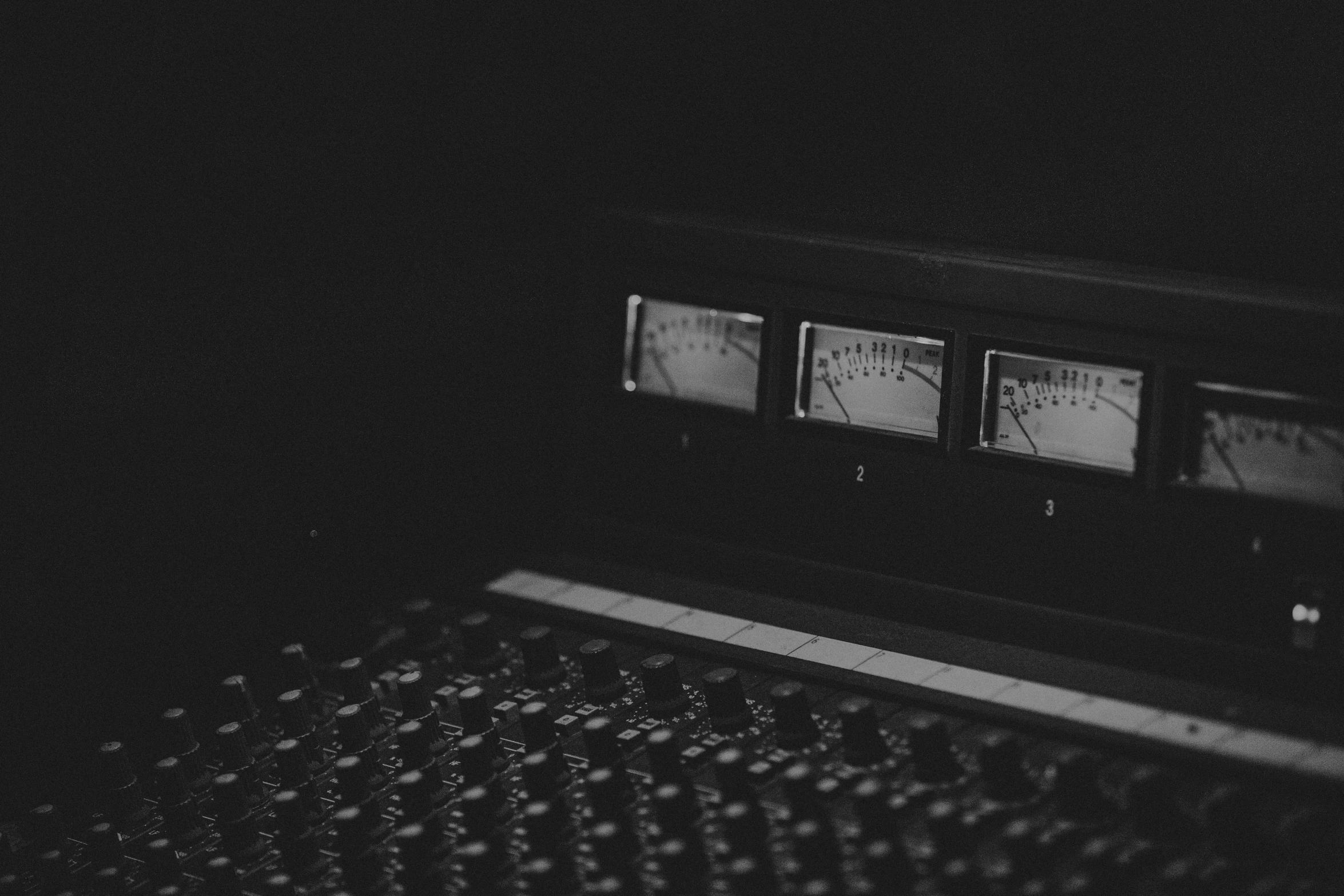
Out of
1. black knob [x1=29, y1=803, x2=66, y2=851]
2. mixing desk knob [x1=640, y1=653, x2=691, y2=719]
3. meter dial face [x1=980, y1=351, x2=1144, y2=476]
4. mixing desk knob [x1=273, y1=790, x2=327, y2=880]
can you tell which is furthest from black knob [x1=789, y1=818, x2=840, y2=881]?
black knob [x1=29, y1=803, x2=66, y2=851]

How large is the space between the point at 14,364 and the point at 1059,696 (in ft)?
4.39

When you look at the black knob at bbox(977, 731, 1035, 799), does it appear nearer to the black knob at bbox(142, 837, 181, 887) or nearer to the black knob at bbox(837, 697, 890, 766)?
the black knob at bbox(837, 697, 890, 766)

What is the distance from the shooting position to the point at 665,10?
8.11 feet

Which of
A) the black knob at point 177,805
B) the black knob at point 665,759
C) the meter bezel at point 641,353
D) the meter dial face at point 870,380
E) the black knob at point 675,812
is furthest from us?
the meter bezel at point 641,353

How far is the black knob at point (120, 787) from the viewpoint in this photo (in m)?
2.00

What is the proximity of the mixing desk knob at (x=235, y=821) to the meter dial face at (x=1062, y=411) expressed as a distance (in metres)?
1.05

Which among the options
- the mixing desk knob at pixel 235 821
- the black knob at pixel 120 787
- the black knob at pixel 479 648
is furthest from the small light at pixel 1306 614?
the black knob at pixel 120 787

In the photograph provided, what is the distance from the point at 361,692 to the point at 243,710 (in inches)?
6.2

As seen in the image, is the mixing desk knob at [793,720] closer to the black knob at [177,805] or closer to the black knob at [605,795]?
the black knob at [605,795]

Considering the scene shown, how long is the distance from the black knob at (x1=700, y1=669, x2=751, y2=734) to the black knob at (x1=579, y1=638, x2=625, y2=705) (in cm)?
16

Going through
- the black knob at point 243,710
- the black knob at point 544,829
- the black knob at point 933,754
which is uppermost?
the black knob at point 933,754

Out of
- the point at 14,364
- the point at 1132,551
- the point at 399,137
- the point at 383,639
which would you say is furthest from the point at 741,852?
the point at 399,137

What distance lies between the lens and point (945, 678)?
2.06m

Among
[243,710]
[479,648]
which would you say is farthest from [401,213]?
[243,710]
